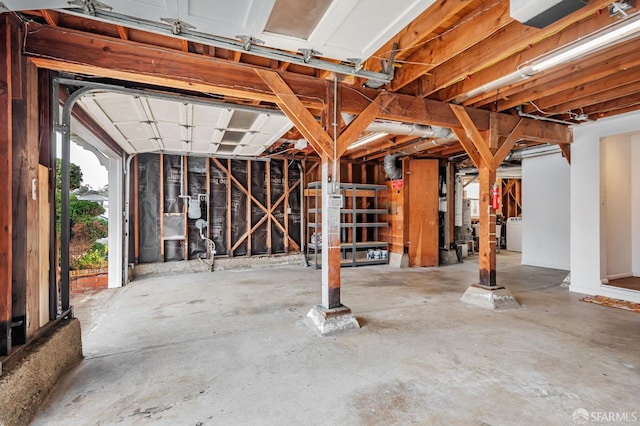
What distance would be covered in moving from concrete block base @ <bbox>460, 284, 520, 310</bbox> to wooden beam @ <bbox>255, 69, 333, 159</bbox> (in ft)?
9.27

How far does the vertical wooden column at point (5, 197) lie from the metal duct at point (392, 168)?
6.42 m

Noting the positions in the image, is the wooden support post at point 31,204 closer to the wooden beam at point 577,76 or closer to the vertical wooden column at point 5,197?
the vertical wooden column at point 5,197

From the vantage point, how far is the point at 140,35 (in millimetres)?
2643

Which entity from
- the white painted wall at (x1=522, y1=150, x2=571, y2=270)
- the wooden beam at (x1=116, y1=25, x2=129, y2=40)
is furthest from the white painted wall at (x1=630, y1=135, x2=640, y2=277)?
the wooden beam at (x1=116, y1=25, x2=129, y2=40)

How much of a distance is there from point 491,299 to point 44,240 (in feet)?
16.0

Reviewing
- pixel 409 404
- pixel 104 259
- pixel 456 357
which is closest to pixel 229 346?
pixel 409 404

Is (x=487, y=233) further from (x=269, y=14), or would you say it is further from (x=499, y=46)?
(x=269, y=14)

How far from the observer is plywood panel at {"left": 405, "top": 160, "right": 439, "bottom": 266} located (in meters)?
7.25

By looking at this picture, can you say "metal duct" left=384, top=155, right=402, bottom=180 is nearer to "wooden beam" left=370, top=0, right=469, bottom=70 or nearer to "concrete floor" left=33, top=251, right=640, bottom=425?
"concrete floor" left=33, top=251, right=640, bottom=425

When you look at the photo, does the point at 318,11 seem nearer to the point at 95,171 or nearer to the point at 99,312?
the point at 99,312

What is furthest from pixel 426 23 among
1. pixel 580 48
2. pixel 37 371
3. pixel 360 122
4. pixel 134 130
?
pixel 134 130

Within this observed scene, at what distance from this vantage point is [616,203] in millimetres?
5223

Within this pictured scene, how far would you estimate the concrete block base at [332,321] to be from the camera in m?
3.22

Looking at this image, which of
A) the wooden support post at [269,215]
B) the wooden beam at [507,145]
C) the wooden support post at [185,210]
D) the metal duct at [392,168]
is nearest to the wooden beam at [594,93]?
the wooden beam at [507,145]
